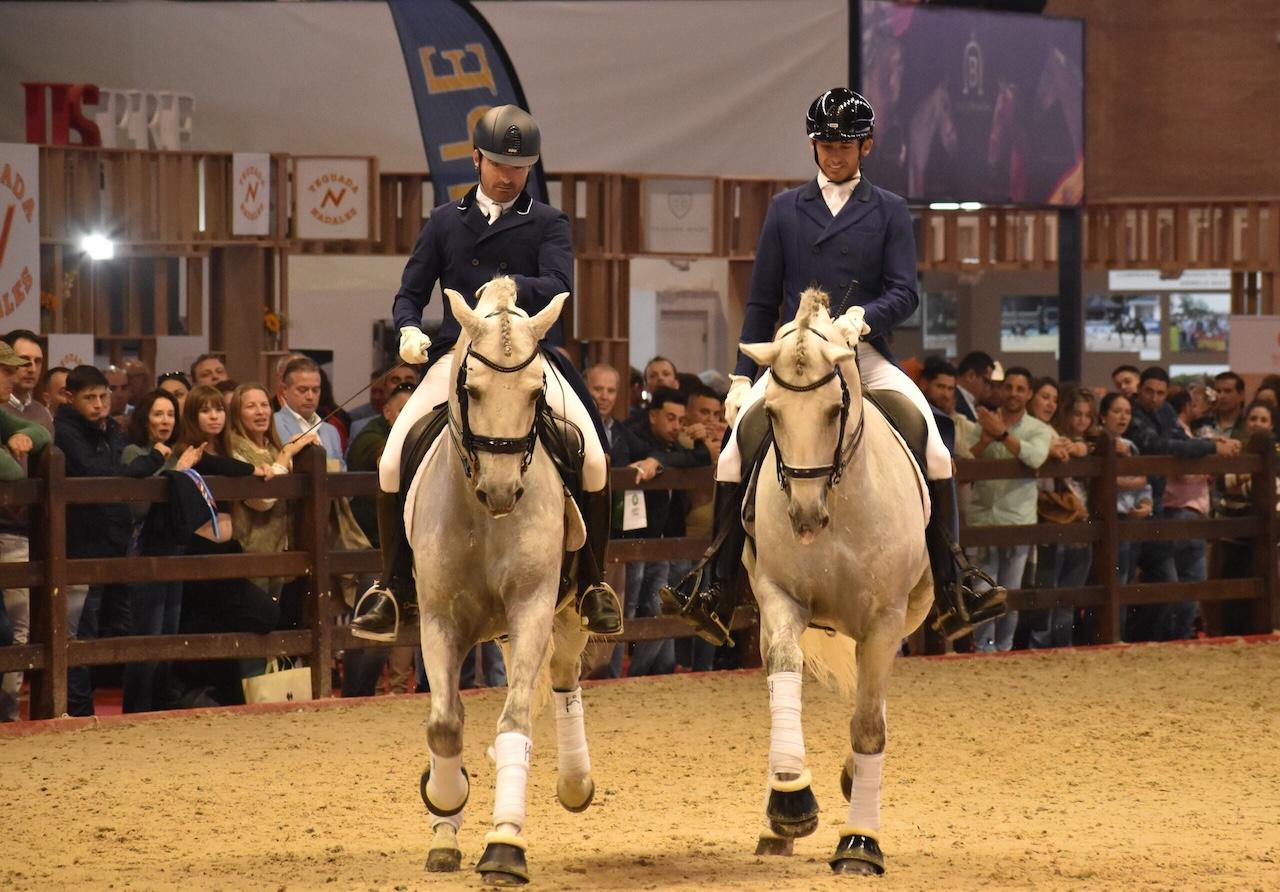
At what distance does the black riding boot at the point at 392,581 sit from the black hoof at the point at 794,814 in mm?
1436

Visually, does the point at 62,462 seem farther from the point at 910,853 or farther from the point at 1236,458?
the point at 1236,458

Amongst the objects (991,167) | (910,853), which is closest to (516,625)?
(910,853)

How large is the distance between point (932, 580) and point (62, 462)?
454cm

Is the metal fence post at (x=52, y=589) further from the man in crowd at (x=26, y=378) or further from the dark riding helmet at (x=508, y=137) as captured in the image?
the dark riding helmet at (x=508, y=137)

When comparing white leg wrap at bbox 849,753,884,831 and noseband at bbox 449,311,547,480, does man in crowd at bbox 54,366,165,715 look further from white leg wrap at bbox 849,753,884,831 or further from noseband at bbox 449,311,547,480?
white leg wrap at bbox 849,753,884,831

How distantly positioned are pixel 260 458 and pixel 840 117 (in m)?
4.38

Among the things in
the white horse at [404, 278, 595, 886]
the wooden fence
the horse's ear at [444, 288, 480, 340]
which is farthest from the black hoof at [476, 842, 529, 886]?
the wooden fence

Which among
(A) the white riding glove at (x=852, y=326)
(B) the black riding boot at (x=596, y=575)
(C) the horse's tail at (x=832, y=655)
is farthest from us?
(C) the horse's tail at (x=832, y=655)

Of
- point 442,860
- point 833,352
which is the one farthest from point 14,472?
point 833,352

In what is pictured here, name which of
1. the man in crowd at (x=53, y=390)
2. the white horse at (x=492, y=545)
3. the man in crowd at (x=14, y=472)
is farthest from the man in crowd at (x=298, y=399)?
the white horse at (x=492, y=545)

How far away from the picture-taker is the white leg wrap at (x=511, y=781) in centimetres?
549

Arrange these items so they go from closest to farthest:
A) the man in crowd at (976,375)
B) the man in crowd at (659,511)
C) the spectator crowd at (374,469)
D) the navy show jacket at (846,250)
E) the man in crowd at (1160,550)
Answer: the navy show jacket at (846,250), the spectator crowd at (374,469), the man in crowd at (659,511), the man in crowd at (1160,550), the man in crowd at (976,375)

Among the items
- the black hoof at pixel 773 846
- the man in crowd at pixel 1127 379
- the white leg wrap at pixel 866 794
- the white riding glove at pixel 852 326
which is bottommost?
the black hoof at pixel 773 846

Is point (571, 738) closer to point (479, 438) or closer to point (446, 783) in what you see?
point (446, 783)
